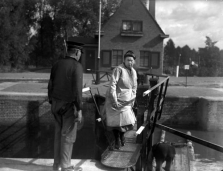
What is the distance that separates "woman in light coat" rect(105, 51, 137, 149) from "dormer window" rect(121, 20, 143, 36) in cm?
2355

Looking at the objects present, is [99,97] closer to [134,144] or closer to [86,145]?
[86,145]

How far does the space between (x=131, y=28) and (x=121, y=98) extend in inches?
942

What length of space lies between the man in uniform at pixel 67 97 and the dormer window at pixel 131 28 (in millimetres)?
23960

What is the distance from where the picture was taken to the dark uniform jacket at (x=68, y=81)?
146 inches

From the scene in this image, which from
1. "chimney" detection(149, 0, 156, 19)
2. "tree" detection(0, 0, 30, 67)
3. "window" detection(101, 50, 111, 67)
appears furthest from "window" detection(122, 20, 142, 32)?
"tree" detection(0, 0, 30, 67)

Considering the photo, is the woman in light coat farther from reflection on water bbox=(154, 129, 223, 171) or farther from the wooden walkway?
reflection on water bbox=(154, 129, 223, 171)

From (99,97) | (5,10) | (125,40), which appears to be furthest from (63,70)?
(5,10)

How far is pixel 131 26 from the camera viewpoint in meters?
27.5

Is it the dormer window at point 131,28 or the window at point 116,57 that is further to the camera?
the window at point 116,57

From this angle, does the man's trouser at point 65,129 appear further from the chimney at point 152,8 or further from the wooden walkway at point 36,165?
the chimney at point 152,8

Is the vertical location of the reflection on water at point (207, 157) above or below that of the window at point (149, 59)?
below

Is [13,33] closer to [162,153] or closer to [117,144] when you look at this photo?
[162,153]

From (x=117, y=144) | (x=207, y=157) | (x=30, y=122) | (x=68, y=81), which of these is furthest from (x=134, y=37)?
(x=68, y=81)

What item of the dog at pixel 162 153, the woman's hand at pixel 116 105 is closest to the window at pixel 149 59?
→ the dog at pixel 162 153
